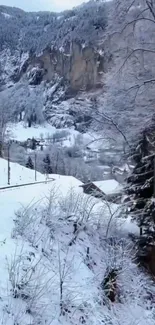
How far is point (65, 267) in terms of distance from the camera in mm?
7539

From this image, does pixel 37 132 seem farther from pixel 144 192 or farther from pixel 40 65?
pixel 144 192

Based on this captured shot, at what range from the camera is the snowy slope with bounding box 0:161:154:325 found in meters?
5.71

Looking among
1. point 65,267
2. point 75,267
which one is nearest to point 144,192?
point 75,267

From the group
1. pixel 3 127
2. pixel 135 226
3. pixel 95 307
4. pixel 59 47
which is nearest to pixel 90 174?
pixel 3 127

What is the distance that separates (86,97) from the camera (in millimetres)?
11609

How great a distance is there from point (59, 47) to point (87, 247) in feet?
531

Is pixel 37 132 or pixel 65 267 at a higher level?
pixel 65 267

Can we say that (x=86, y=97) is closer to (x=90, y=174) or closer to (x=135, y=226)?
(x=135, y=226)

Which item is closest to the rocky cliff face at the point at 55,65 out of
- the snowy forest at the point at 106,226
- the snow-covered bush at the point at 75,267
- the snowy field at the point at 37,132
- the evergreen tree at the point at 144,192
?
the snowy field at the point at 37,132

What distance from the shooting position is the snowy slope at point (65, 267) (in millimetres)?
5715

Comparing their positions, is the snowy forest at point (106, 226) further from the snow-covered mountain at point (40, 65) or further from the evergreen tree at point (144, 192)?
the snow-covered mountain at point (40, 65)

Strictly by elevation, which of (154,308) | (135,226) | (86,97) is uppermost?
(86,97)

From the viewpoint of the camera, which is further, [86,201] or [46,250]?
[86,201]

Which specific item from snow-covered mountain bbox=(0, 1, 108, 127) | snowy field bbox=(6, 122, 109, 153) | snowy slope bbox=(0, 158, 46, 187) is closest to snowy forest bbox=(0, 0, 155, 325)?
snowy slope bbox=(0, 158, 46, 187)
